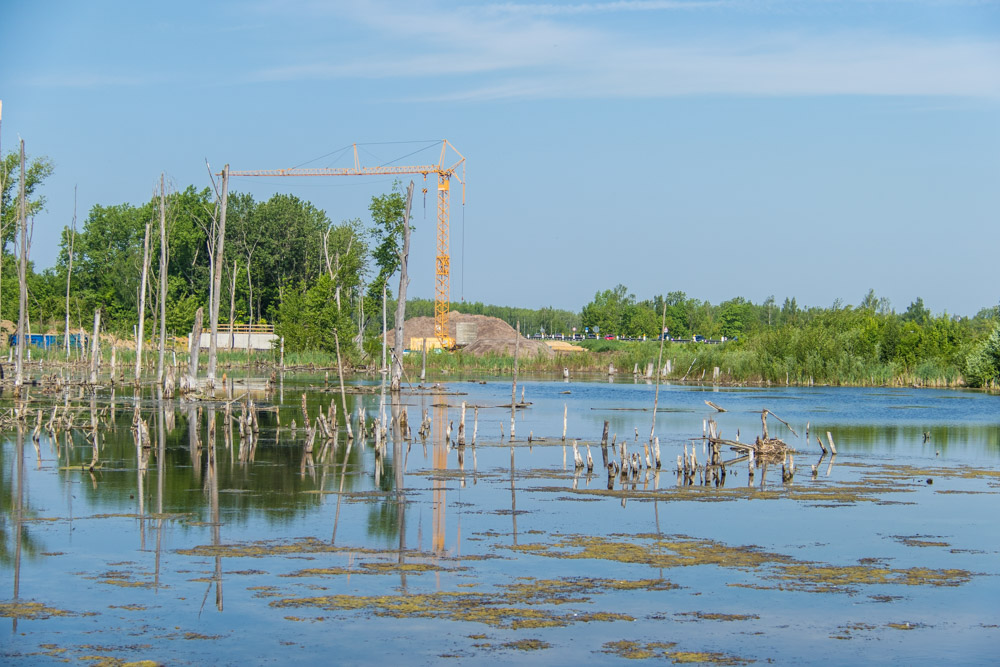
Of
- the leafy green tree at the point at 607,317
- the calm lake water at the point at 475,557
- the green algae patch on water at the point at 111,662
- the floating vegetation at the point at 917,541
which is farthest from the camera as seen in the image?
the leafy green tree at the point at 607,317

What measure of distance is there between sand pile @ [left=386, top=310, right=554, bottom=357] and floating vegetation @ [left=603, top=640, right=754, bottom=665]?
77.8 m

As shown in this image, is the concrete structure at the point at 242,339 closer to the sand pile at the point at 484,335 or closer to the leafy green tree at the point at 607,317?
the sand pile at the point at 484,335

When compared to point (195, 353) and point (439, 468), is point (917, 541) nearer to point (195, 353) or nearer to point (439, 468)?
point (439, 468)

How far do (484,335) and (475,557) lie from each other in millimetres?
95727

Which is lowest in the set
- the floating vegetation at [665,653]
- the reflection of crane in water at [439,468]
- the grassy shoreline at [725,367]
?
the floating vegetation at [665,653]

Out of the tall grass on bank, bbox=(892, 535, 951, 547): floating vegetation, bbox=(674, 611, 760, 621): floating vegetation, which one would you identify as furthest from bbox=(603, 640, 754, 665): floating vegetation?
the tall grass on bank

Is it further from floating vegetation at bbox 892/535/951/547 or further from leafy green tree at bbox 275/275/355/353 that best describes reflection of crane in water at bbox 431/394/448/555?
leafy green tree at bbox 275/275/355/353

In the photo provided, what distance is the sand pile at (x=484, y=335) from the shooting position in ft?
316

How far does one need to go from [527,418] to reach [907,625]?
27.8 m

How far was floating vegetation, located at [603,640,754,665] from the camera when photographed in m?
11.0

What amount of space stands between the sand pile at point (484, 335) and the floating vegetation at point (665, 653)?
77.8 m

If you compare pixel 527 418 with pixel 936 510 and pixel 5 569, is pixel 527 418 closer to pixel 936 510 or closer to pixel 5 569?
pixel 936 510

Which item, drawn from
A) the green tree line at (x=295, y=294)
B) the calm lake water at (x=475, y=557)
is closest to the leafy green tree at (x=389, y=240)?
the green tree line at (x=295, y=294)

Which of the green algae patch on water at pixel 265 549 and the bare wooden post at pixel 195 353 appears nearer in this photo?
the green algae patch on water at pixel 265 549
